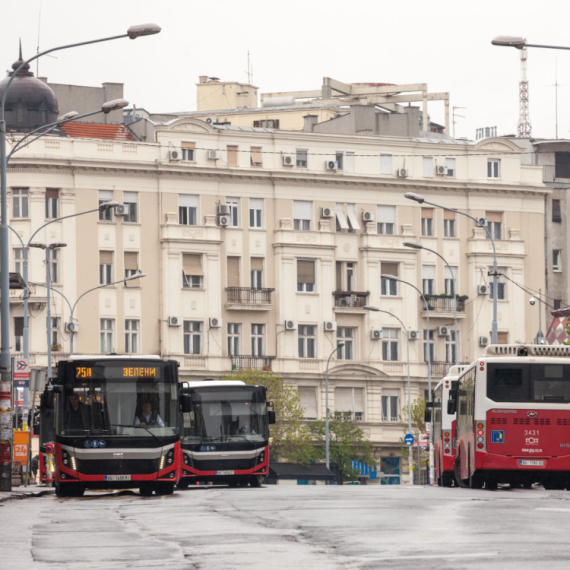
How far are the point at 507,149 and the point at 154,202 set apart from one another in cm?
2000

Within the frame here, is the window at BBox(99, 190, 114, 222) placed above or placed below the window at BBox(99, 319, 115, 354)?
above

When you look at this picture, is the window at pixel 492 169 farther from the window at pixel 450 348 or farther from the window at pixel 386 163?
the window at pixel 450 348

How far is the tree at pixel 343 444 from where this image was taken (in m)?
79.8

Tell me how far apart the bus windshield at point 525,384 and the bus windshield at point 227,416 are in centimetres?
950

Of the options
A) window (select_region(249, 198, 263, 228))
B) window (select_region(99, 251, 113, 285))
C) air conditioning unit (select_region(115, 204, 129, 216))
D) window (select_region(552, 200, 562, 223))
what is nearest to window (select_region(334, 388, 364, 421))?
window (select_region(249, 198, 263, 228))

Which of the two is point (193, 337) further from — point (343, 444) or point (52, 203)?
point (52, 203)

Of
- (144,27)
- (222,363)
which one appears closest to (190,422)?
(144,27)

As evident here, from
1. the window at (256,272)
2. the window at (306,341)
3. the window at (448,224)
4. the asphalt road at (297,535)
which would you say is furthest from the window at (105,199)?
the asphalt road at (297,535)

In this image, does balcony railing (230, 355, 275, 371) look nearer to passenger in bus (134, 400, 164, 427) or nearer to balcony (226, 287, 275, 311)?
balcony (226, 287, 275, 311)

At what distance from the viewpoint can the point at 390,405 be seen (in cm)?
8350

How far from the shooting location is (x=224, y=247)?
8138cm

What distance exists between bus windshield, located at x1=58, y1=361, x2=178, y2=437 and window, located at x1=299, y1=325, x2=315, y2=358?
52.8 meters

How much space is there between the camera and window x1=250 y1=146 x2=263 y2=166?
8262cm

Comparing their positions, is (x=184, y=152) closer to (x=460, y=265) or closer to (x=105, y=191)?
(x=105, y=191)
